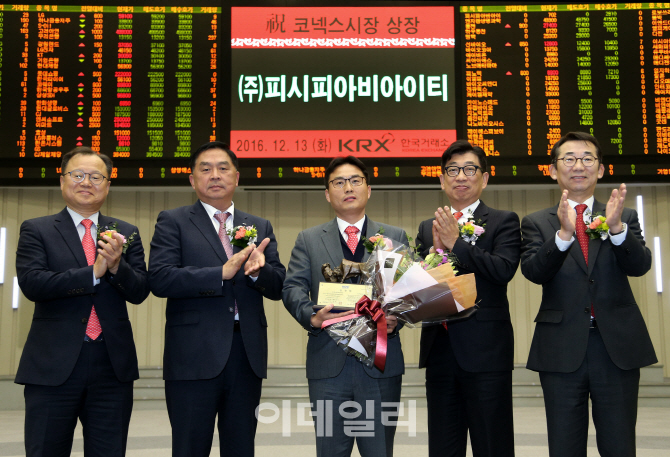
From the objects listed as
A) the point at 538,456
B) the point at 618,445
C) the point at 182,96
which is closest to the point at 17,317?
the point at 182,96

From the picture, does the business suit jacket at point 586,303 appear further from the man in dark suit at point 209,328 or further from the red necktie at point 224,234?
the red necktie at point 224,234

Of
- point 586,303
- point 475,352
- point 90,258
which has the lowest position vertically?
point 475,352

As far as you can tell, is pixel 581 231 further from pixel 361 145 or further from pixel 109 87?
pixel 109 87

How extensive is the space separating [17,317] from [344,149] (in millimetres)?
3347

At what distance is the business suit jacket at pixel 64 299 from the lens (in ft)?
8.00

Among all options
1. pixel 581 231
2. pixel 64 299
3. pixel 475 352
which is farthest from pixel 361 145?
pixel 64 299

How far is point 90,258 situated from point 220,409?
906 mm

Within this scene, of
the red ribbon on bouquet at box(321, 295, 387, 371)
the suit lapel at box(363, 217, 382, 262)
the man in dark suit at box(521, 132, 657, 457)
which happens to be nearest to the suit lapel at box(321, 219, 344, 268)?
the suit lapel at box(363, 217, 382, 262)

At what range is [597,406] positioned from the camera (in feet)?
7.89

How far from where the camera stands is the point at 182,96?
193 inches

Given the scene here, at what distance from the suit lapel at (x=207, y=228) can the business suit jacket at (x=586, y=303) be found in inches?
53.3

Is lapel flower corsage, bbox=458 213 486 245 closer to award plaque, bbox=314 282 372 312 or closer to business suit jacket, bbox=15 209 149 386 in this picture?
award plaque, bbox=314 282 372 312

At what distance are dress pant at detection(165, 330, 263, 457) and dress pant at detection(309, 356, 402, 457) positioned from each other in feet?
1.08

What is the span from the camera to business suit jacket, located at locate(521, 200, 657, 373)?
2391mm
